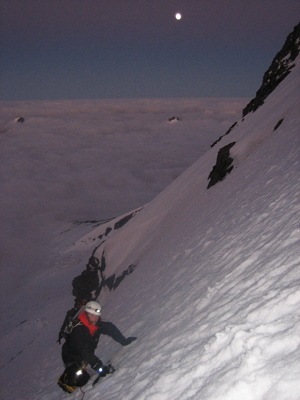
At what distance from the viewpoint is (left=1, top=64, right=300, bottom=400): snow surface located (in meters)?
2.28

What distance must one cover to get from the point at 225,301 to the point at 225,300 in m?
0.03

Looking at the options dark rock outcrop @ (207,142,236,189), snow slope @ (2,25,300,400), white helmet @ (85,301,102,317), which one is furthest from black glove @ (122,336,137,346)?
dark rock outcrop @ (207,142,236,189)

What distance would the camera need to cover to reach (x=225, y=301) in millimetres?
3461

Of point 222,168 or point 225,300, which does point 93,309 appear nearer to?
Answer: point 225,300

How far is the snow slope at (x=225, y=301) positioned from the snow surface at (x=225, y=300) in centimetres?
1

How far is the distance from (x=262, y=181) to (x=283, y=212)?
239cm

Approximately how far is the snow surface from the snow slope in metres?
0.01

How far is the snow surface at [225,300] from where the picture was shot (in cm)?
228

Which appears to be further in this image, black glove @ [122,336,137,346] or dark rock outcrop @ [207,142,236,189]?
dark rock outcrop @ [207,142,236,189]

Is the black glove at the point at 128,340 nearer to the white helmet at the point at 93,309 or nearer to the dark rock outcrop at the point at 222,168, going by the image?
the white helmet at the point at 93,309

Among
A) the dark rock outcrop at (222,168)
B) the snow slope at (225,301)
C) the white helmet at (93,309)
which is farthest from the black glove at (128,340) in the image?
the dark rock outcrop at (222,168)

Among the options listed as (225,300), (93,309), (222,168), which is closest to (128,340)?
(93,309)

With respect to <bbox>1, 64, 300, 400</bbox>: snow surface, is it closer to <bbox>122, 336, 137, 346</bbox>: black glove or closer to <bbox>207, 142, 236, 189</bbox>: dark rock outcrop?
<bbox>122, 336, 137, 346</bbox>: black glove

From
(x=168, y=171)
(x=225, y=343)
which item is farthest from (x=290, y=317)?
(x=168, y=171)
